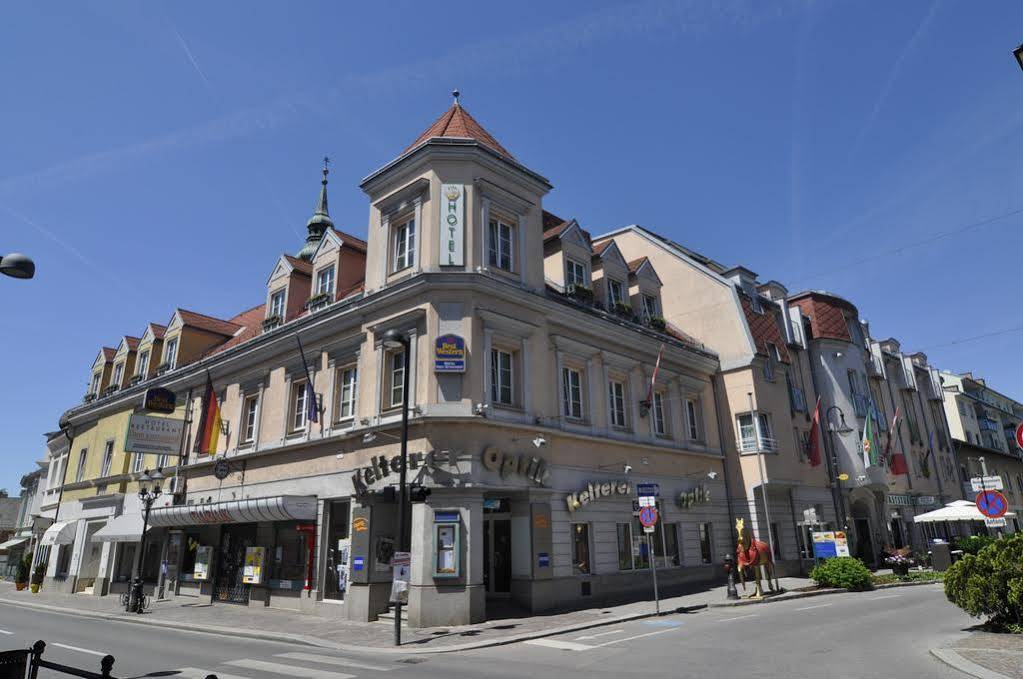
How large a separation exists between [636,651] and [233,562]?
1807cm

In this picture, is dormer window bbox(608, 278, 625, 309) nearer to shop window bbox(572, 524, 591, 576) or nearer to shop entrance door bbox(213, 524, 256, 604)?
shop window bbox(572, 524, 591, 576)

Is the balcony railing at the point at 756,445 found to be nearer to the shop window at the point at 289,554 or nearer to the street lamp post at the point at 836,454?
the street lamp post at the point at 836,454

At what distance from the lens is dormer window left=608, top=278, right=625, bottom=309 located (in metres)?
26.2

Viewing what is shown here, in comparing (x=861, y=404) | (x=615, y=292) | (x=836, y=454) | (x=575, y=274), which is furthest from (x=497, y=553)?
(x=861, y=404)

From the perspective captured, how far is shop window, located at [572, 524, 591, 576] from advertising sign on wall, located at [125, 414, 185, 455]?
18.8 metres

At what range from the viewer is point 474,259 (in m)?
19.2

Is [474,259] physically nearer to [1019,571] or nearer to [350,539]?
[350,539]

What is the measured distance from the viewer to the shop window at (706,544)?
25.7 m

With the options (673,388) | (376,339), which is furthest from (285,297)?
(673,388)

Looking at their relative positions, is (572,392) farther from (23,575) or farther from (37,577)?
(23,575)

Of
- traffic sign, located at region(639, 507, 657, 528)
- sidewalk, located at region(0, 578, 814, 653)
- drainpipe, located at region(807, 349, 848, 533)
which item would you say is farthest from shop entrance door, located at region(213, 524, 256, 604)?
drainpipe, located at region(807, 349, 848, 533)

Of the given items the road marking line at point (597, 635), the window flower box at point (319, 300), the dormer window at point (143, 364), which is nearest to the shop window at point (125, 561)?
the dormer window at point (143, 364)

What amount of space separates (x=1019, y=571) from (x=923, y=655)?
2472 millimetres

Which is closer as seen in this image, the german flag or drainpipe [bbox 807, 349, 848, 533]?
the german flag
